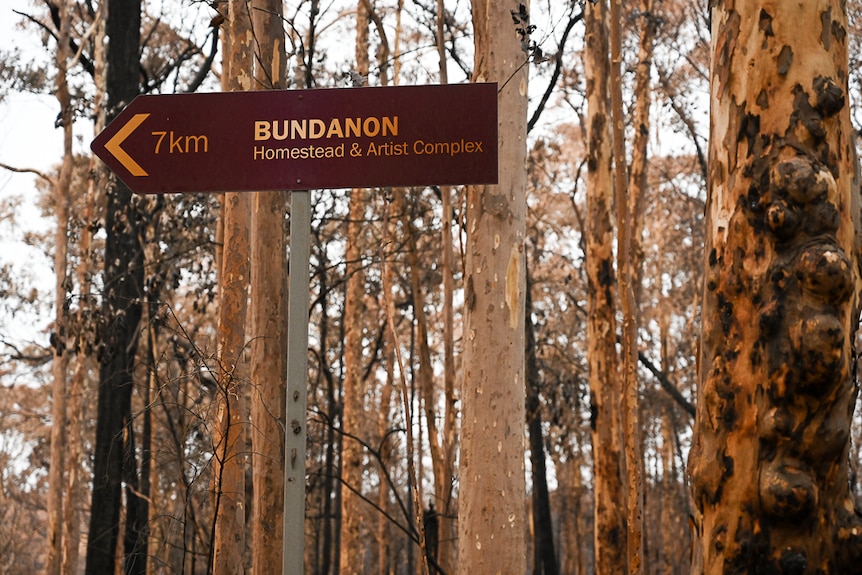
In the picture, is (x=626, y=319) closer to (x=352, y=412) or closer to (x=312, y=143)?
(x=352, y=412)

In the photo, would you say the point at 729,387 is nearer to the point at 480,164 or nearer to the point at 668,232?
the point at 480,164

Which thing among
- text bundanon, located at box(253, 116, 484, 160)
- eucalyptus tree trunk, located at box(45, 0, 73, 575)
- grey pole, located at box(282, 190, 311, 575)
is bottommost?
grey pole, located at box(282, 190, 311, 575)

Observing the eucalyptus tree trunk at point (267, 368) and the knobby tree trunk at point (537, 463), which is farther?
the knobby tree trunk at point (537, 463)

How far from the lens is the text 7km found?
107 inches

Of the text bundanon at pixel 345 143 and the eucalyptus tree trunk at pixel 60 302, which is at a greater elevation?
the eucalyptus tree trunk at pixel 60 302

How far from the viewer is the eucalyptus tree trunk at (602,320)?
8789 mm

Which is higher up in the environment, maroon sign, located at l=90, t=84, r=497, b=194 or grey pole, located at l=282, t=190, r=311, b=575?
maroon sign, located at l=90, t=84, r=497, b=194

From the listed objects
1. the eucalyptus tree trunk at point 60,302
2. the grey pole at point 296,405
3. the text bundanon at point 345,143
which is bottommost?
the grey pole at point 296,405

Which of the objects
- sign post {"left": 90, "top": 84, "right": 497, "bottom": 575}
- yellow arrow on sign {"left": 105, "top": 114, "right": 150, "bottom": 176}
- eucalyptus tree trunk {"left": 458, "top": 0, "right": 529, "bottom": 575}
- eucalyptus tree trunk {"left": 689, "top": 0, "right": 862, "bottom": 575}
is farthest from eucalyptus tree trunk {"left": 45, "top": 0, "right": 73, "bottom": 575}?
eucalyptus tree trunk {"left": 689, "top": 0, "right": 862, "bottom": 575}

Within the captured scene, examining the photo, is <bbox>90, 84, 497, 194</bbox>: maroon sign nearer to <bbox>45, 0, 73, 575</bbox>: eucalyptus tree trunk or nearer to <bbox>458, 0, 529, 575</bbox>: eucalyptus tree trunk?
<bbox>458, 0, 529, 575</bbox>: eucalyptus tree trunk

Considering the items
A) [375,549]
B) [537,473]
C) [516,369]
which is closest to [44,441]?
[375,549]

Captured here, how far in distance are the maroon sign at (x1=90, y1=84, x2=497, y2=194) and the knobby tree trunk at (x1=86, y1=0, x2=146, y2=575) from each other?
7.61 m

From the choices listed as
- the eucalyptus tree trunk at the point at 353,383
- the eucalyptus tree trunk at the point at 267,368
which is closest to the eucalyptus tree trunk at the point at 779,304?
the eucalyptus tree trunk at the point at 267,368

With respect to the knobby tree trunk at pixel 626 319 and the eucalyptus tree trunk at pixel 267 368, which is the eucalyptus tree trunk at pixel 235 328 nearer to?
the eucalyptus tree trunk at pixel 267 368
